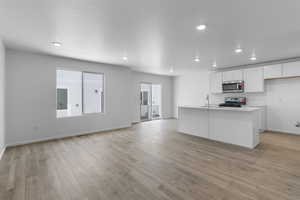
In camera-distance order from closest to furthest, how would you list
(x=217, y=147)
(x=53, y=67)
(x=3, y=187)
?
(x=3, y=187), (x=217, y=147), (x=53, y=67)

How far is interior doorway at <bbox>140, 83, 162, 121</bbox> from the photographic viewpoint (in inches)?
313

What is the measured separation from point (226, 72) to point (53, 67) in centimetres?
669

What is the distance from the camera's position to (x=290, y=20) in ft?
7.75

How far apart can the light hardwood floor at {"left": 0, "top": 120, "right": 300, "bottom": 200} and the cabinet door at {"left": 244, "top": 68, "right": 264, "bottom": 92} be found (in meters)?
2.22

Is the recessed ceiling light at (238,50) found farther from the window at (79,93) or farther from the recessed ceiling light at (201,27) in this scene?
the window at (79,93)

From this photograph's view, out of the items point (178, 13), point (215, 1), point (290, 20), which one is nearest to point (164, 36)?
point (178, 13)

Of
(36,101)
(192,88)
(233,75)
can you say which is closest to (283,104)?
(233,75)

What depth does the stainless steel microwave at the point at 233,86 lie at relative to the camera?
18.4 ft

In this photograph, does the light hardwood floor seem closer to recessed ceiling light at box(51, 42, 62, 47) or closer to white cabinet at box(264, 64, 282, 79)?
white cabinet at box(264, 64, 282, 79)

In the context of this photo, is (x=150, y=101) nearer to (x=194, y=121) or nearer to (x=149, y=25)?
(x=194, y=121)

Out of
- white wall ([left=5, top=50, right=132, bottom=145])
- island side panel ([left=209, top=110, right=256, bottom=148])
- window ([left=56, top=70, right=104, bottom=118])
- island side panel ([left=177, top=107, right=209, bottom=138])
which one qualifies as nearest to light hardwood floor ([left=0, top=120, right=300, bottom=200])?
island side panel ([left=209, top=110, right=256, bottom=148])

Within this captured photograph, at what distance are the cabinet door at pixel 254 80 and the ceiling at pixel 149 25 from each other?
51.8 inches

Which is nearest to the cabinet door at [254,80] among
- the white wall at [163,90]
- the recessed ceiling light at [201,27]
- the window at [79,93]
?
the recessed ceiling light at [201,27]

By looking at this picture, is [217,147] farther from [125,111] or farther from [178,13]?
[125,111]
